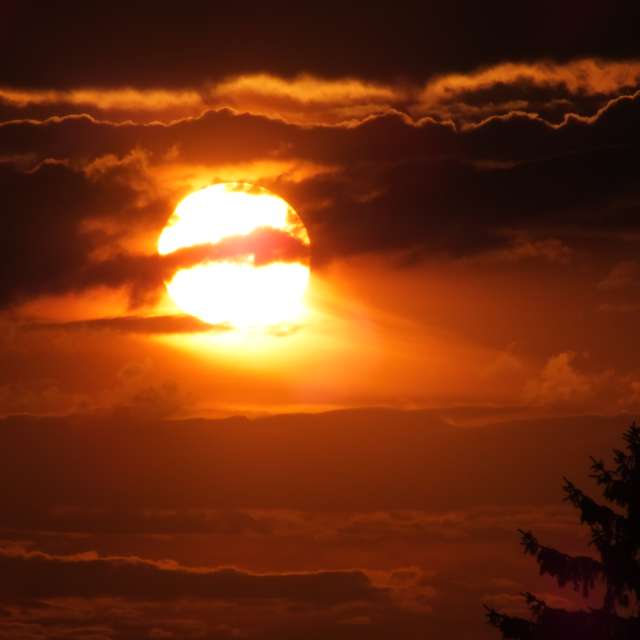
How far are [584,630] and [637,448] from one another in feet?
13.7

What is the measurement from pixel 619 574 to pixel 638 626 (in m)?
1.50

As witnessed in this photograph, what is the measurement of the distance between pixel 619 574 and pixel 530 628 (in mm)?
2333

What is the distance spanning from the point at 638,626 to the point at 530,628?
282 cm

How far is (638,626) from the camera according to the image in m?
74.1

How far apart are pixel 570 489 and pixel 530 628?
3132 mm

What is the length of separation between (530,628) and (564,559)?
1711 mm

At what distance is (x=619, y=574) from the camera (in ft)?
247

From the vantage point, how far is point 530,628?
75.9m

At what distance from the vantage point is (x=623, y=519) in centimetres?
7575

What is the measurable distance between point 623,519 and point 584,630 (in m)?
2.52

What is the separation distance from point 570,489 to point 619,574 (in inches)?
92.5

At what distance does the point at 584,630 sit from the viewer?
7544 cm

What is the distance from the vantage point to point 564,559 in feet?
251
